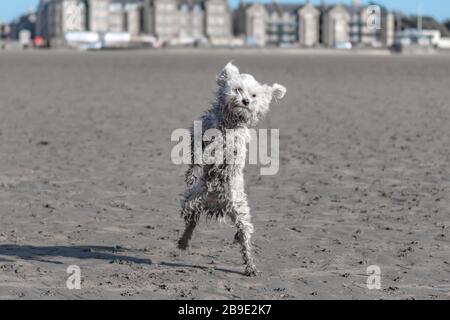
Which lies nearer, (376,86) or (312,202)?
(312,202)

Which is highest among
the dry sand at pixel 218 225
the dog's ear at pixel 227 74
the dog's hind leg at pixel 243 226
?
the dog's ear at pixel 227 74

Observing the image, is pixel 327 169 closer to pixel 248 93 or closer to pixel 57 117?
pixel 248 93

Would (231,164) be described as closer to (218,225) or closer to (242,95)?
(242,95)

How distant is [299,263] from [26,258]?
2.43m

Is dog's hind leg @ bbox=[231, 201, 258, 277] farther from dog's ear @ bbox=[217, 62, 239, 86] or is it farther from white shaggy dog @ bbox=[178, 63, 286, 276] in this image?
dog's ear @ bbox=[217, 62, 239, 86]

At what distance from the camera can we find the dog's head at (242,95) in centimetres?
717

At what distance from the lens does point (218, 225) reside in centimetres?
955

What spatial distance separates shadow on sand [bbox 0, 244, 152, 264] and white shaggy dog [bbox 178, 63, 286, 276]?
2.57 ft

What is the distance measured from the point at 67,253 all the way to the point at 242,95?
2.32 meters

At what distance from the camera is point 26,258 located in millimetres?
7895

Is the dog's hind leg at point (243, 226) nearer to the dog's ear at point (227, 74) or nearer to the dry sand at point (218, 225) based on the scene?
the dry sand at point (218, 225)

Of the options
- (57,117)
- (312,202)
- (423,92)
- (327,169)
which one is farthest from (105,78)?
(312,202)

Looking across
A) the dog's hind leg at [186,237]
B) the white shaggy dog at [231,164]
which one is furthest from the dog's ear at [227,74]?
the dog's hind leg at [186,237]

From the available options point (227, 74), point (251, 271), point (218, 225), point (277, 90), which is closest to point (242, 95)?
point (227, 74)
